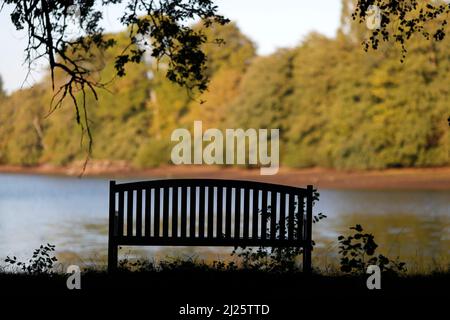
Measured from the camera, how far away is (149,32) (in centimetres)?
968

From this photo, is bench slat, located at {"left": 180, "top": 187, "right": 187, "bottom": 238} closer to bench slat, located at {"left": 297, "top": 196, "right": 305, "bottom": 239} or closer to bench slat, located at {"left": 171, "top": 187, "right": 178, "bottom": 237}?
bench slat, located at {"left": 171, "top": 187, "right": 178, "bottom": 237}

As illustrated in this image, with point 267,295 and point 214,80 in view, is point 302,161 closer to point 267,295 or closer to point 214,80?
point 214,80

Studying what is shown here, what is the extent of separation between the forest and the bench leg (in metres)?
43.1

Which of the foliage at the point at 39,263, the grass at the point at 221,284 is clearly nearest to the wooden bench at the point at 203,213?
the grass at the point at 221,284

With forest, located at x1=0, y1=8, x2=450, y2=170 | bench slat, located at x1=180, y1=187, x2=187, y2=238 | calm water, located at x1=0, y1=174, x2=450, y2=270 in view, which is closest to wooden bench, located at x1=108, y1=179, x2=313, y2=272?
bench slat, located at x1=180, y1=187, x2=187, y2=238

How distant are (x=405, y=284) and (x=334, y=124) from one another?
54.1m

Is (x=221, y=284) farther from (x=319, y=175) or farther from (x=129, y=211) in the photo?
(x=319, y=175)

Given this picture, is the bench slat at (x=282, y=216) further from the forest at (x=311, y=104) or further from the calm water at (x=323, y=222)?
the forest at (x=311, y=104)

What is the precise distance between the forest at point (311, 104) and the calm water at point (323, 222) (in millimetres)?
5635

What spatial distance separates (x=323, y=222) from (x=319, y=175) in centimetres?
3041

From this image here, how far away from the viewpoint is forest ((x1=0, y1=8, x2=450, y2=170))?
58.7 m

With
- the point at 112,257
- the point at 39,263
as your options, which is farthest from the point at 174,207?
the point at 39,263

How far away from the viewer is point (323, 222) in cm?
3450

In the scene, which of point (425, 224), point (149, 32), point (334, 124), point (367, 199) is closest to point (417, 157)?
point (334, 124)
